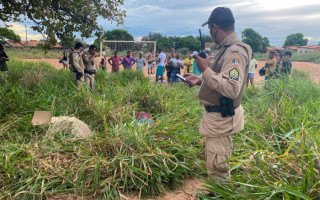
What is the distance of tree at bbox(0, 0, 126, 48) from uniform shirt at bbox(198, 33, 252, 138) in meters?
2.60

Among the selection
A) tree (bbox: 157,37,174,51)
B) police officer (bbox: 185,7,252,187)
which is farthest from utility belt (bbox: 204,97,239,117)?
tree (bbox: 157,37,174,51)

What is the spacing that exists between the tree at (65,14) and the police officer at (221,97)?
8.29 ft

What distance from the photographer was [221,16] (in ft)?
6.90

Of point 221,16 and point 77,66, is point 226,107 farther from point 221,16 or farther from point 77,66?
point 77,66

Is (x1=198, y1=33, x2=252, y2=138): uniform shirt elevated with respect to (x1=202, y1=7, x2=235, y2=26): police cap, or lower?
lower

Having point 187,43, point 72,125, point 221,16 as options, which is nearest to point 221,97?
point 221,16

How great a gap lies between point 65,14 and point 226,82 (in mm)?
3699

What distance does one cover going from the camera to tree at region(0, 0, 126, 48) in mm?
3723

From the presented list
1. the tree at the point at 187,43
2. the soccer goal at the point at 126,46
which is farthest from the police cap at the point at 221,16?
the tree at the point at 187,43

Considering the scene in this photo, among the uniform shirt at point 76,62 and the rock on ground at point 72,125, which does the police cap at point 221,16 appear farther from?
the uniform shirt at point 76,62

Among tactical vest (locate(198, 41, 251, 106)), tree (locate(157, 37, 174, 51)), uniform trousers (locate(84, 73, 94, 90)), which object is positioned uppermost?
tree (locate(157, 37, 174, 51))

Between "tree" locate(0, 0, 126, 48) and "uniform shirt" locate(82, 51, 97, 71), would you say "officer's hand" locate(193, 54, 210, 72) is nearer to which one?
"tree" locate(0, 0, 126, 48)

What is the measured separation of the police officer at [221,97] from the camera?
2.02 m

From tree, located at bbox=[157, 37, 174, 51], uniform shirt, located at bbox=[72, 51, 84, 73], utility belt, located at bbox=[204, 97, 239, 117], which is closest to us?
utility belt, located at bbox=[204, 97, 239, 117]
